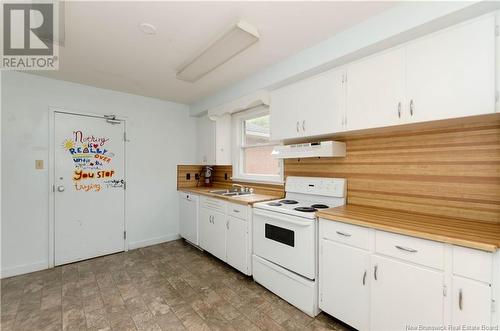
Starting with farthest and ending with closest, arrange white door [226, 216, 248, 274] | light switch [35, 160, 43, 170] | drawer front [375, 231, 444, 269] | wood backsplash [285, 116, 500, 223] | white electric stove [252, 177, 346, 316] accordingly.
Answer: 1. light switch [35, 160, 43, 170]
2. white door [226, 216, 248, 274]
3. white electric stove [252, 177, 346, 316]
4. wood backsplash [285, 116, 500, 223]
5. drawer front [375, 231, 444, 269]

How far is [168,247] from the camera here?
11.9 feet

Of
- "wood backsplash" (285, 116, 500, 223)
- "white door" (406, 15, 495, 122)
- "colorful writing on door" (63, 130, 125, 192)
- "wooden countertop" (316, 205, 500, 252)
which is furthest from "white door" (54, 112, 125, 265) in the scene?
"white door" (406, 15, 495, 122)

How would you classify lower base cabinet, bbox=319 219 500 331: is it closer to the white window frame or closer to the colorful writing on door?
the white window frame

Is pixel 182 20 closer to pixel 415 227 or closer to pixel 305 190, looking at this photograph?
pixel 305 190

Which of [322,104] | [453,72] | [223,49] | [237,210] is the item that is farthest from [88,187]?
[453,72]

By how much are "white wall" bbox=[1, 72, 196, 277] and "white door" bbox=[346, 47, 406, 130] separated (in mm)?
3028

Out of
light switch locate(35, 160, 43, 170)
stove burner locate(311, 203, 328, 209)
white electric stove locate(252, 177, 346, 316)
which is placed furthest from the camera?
light switch locate(35, 160, 43, 170)

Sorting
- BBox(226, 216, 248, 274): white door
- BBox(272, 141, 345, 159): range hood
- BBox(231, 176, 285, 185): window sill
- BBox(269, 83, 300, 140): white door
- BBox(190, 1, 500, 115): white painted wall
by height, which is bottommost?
BBox(226, 216, 248, 274): white door

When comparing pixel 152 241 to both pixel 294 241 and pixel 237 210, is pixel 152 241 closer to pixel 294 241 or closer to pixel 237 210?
pixel 237 210

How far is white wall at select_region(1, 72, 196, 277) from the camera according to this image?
2678 mm

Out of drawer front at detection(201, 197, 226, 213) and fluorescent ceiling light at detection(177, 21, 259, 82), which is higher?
fluorescent ceiling light at detection(177, 21, 259, 82)

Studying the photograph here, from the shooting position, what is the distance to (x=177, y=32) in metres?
1.91

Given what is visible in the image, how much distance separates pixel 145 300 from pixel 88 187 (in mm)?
1880

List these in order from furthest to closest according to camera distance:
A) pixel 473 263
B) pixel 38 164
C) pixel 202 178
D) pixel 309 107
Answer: pixel 202 178
pixel 38 164
pixel 309 107
pixel 473 263
